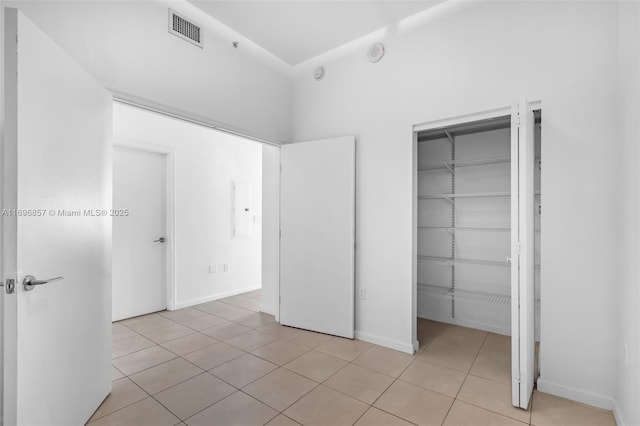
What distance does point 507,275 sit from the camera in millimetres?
3369

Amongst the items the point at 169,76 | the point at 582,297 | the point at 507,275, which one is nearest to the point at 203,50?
the point at 169,76

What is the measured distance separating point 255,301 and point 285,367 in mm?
2174

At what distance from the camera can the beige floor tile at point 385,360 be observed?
2553 millimetres

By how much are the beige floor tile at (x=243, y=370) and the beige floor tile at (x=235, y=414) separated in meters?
0.20

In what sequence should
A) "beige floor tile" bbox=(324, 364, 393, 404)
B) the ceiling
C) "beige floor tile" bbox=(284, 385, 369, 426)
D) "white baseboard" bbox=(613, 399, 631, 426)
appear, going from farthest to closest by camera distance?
1. the ceiling
2. "beige floor tile" bbox=(324, 364, 393, 404)
3. "beige floor tile" bbox=(284, 385, 369, 426)
4. "white baseboard" bbox=(613, 399, 631, 426)

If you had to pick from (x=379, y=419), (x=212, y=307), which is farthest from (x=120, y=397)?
(x=212, y=307)

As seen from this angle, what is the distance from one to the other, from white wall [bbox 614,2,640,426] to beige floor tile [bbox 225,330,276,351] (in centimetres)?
268

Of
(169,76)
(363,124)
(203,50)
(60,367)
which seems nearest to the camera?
(60,367)

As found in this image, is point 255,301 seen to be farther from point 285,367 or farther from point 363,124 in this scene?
point 363,124

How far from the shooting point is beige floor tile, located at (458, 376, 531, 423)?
1.97 m

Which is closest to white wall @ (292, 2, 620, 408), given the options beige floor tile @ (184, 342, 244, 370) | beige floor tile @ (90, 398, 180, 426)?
beige floor tile @ (184, 342, 244, 370)

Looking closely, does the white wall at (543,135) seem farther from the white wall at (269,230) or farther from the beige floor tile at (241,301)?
the beige floor tile at (241,301)

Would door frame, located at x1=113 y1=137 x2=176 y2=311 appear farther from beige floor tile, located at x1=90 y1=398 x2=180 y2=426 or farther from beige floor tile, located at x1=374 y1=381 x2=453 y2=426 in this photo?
beige floor tile, located at x1=374 y1=381 x2=453 y2=426

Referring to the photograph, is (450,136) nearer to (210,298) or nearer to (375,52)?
(375,52)
